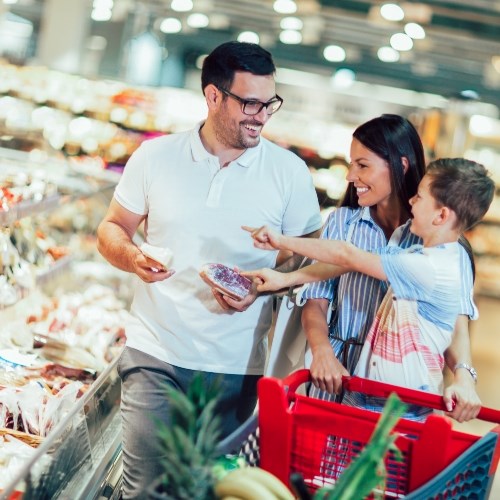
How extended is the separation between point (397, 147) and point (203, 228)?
0.67 meters

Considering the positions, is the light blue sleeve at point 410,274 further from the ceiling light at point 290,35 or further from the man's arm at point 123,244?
the ceiling light at point 290,35

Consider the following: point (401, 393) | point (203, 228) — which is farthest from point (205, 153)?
point (401, 393)

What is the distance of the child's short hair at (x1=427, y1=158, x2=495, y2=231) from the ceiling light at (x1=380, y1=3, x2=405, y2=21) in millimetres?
10930

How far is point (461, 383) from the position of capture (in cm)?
228

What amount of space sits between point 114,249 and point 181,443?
4.64 ft

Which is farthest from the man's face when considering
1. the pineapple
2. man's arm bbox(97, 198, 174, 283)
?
the pineapple

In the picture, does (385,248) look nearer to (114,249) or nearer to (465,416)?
(465,416)

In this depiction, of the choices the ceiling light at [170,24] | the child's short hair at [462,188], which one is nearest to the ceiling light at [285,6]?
the ceiling light at [170,24]

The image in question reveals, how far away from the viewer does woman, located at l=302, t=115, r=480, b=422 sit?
8.30ft

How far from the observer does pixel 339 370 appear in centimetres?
234

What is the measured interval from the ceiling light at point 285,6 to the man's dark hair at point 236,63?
11.5 metres

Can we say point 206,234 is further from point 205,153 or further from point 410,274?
point 410,274

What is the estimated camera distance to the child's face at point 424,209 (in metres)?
2.28

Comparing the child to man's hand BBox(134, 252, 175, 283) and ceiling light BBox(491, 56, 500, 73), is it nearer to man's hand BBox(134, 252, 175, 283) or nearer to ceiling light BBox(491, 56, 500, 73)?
man's hand BBox(134, 252, 175, 283)
